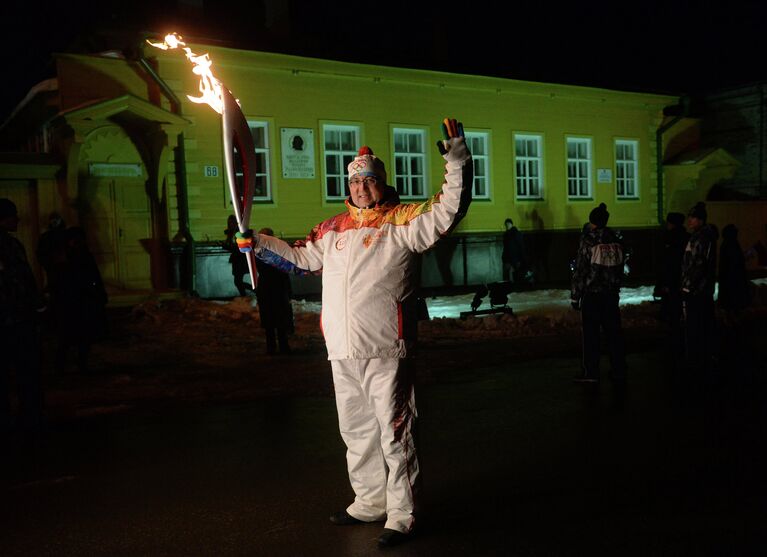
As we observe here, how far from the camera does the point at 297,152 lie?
757 inches

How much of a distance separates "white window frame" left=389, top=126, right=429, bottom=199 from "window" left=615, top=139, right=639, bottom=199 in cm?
756

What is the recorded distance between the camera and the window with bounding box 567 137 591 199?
2417 centimetres

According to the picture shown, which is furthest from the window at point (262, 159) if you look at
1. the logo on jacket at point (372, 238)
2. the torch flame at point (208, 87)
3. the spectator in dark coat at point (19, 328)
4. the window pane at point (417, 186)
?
the logo on jacket at point (372, 238)

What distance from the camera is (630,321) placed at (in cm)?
1452

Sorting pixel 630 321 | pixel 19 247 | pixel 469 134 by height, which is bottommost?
pixel 630 321

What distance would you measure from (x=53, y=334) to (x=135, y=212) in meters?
4.30

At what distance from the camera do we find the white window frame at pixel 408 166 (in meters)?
21.0

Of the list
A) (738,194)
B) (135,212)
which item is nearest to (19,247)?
(135,212)

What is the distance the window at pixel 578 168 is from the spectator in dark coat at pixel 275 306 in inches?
578

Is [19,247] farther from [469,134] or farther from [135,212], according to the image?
[469,134]

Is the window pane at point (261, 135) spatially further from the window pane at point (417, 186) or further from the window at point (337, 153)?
the window pane at point (417, 186)

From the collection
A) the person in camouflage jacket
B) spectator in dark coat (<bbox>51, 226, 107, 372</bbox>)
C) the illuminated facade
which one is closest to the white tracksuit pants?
the person in camouflage jacket

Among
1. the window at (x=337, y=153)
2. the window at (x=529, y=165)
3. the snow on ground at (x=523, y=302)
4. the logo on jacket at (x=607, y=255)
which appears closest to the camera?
the logo on jacket at (x=607, y=255)

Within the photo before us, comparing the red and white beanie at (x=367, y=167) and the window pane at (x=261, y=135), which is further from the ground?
the window pane at (x=261, y=135)
